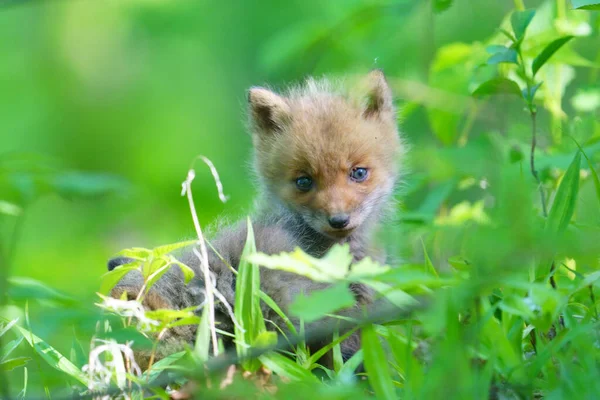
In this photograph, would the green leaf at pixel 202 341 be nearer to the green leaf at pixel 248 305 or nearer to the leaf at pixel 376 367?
the green leaf at pixel 248 305

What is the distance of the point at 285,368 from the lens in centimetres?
240

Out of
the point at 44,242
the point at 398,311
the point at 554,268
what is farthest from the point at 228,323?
the point at 44,242

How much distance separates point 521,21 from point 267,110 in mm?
1639

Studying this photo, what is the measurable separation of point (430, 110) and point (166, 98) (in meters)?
5.51

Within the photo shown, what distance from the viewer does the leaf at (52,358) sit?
2.64m

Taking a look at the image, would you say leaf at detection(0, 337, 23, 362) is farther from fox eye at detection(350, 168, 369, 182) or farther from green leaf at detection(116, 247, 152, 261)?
fox eye at detection(350, 168, 369, 182)

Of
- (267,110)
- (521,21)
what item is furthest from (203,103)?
(521,21)

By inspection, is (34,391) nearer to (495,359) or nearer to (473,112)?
(495,359)

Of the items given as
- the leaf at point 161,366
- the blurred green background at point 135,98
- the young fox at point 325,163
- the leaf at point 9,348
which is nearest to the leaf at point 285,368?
the leaf at point 161,366

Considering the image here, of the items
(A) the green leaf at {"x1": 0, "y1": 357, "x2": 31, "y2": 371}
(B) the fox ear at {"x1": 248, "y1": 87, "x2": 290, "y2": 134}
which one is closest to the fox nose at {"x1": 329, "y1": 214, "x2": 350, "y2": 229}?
(B) the fox ear at {"x1": 248, "y1": 87, "x2": 290, "y2": 134}

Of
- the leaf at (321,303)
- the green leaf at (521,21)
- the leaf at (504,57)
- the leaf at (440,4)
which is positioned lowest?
the leaf at (321,303)

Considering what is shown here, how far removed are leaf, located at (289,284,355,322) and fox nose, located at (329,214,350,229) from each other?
1895 millimetres

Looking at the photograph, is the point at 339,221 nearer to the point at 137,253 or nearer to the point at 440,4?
the point at 440,4

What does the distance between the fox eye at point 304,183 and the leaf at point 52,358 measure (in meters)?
1.58
